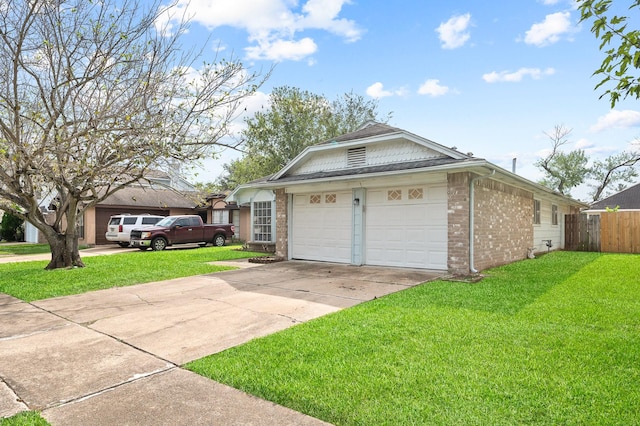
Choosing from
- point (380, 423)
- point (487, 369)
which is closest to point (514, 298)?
point (487, 369)

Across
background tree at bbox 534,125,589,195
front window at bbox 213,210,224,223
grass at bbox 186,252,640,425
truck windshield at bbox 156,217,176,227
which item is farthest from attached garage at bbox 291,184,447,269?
background tree at bbox 534,125,589,195

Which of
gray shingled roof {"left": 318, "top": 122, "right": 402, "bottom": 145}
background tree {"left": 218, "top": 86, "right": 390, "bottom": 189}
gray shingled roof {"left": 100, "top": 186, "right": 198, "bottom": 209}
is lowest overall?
gray shingled roof {"left": 100, "top": 186, "right": 198, "bottom": 209}

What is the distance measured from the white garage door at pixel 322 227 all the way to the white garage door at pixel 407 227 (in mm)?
799

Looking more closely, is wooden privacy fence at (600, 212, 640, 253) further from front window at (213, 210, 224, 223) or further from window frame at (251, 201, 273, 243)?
front window at (213, 210, 224, 223)

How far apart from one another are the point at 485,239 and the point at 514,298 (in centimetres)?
385

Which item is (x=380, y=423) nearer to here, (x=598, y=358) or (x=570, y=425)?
(x=570, y=425)

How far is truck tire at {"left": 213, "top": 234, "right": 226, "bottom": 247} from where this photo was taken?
68.7 feet

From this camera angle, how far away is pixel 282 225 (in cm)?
1308

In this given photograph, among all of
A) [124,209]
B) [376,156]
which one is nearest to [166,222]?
[124,209]

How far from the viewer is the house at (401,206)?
924cm

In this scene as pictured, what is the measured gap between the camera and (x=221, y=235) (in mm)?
21234

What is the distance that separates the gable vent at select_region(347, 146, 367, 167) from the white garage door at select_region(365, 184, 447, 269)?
1039 millimetres

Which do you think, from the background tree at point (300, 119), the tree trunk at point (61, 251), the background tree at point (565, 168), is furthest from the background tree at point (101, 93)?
the background tree at point (565, 168)

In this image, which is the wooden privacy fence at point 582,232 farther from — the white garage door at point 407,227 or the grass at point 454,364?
the grass at point 454,364
